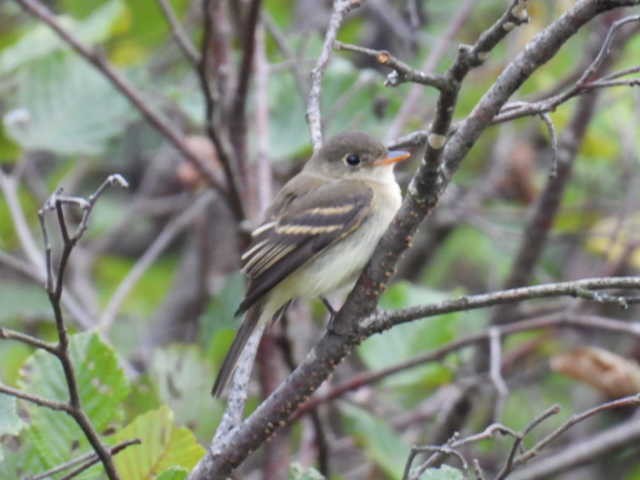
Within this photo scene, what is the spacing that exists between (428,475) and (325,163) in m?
1.81

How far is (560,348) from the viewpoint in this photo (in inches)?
224

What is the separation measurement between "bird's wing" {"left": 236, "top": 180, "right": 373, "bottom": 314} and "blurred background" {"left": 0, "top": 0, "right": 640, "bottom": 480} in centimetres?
48

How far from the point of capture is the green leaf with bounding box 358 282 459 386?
4129mm

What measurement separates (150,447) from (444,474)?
2.22ft

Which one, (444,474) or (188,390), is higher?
(188,390)

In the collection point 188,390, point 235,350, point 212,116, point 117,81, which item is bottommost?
point 235,350

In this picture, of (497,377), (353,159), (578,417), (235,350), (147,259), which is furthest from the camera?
(147,259)

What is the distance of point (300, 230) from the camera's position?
3479 mm

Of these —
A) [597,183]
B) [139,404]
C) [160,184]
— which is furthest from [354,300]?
[160,184]

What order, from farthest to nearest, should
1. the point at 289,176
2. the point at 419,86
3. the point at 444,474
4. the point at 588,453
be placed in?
1. the point at 289,176
2. the point at 419,86
3. the point at 588,453
4. the point at 444,474

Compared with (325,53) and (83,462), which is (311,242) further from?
(83,462)

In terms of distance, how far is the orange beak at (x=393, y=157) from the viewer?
3.57 metres

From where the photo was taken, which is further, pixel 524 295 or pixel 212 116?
pixel 212 116

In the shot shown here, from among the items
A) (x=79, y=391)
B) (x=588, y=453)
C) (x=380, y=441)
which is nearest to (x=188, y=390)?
(x=380, y=441)
